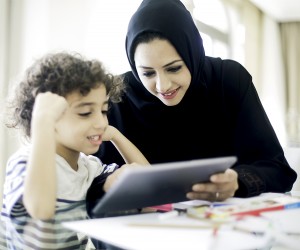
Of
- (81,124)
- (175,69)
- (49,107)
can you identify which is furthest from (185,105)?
(49,107)

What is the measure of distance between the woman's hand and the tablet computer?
0.04 ft

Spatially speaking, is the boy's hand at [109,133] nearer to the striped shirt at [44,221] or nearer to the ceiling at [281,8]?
the striped shirt at [44,221]

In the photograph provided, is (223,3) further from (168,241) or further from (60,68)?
(168,241)

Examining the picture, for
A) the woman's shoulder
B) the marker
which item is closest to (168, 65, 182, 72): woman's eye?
the woman's shoulder

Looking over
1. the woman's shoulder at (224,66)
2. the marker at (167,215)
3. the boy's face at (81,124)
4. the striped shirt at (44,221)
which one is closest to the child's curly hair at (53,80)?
the boy's face at (81,124)

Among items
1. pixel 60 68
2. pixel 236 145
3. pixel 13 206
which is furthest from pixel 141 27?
pixel 13 206

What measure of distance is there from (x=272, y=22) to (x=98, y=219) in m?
5.77

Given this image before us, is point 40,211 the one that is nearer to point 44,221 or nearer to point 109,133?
point 44,221

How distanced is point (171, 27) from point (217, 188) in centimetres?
61

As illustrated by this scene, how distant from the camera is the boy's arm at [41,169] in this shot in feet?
2.69

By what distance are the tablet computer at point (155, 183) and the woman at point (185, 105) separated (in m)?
0.36

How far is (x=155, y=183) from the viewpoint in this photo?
31.1 inches

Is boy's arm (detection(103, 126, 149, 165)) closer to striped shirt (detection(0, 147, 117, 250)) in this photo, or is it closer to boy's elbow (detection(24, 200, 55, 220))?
striped shirt (detection(0, 147, 117, 250))

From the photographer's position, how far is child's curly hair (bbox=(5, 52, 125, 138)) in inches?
40.6
